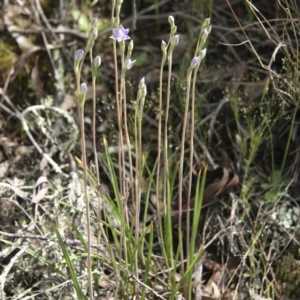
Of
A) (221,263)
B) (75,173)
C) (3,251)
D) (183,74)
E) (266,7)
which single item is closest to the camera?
(3,251)

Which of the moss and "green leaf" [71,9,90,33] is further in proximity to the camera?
"green leaf" [71,9,90,33]

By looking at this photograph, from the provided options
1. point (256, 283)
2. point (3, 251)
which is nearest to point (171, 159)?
point (256, 283)

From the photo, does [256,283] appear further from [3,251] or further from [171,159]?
[3,251]

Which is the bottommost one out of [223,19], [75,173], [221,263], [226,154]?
[221,263]

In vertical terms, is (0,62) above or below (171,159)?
above

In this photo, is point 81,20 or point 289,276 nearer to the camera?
point 289,276

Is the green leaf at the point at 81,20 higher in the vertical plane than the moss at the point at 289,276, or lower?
higher

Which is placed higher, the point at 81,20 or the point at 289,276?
the point at 81,20

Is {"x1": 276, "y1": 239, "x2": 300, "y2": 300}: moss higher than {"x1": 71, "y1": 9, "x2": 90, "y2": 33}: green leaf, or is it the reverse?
{"x1": 71, "y1": 9, "x2": 90, "y2": 33}: green leaf

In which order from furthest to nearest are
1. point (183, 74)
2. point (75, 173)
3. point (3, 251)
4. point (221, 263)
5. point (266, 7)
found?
1. point (266, 7)
2. point (183, 74)
3. point (75, 173)
4. point (221, 263)
5. point (3, 251)

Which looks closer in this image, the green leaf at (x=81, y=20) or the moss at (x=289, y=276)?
the moss at (x=289, y=276)

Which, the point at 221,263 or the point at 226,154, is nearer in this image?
the point at 221,263
